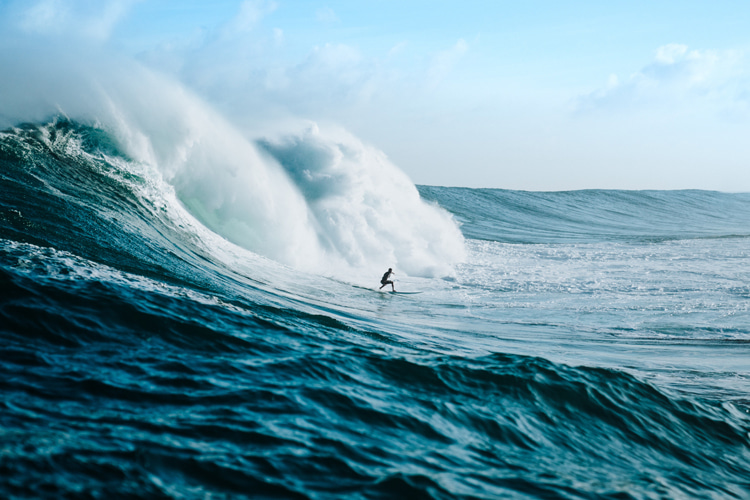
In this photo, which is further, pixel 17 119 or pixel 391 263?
pixel 391 263

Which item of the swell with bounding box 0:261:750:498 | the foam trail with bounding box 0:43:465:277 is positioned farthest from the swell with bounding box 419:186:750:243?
the swell with bounding box 0:261:750:498

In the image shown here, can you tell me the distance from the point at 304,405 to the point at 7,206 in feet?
21.4

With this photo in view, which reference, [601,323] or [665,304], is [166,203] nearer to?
[601,323]

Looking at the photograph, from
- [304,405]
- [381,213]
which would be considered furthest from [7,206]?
[381,213]

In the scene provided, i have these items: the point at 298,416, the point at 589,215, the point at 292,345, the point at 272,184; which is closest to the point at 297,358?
the point at 292,345

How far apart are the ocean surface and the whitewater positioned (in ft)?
0.09

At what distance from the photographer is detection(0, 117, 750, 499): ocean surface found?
3562mm

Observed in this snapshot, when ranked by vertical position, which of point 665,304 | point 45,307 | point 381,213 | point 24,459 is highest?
point 381,213

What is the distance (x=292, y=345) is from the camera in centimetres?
618

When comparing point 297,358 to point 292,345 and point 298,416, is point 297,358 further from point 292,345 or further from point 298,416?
point 298,416

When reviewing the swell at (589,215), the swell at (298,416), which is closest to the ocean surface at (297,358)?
the swell at (298,416)

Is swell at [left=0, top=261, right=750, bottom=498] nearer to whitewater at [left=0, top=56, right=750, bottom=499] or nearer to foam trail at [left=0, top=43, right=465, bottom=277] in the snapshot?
whitewater at [left=0, top=56, right=750, bottom=499]

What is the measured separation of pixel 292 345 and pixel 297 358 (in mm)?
523

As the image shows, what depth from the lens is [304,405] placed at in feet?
14.8
